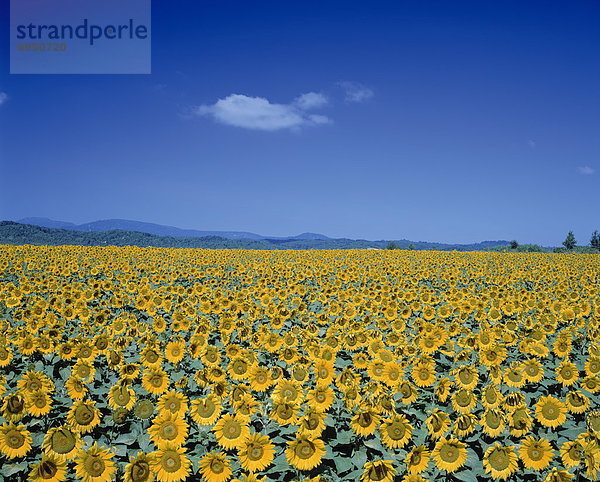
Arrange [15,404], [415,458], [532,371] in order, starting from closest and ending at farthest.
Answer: [415,458]
[15,404]
[532,371]

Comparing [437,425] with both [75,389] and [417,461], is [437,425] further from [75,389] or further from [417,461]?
[75,389]

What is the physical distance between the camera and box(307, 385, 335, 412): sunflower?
396 cm

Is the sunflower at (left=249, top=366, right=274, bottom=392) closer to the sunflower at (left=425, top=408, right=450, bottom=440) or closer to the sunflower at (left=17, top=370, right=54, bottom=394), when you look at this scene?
the sunflower at (left=425, top=408, right=450, bottom=440)

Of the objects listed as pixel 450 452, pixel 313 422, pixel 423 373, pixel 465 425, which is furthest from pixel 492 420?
pixel 313 422

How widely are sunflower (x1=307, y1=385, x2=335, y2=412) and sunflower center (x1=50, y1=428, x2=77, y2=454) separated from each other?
216 centimetres

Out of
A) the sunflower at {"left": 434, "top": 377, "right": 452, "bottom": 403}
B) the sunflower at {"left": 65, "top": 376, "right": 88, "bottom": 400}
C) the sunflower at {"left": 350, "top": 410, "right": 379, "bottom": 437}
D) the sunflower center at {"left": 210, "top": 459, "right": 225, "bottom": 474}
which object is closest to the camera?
the sunflower center at {"left": 210, "top": 459, "right": 225, "bottom": 474}

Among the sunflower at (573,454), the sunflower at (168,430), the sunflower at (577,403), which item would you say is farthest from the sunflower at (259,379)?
the sunflower at (577,403)

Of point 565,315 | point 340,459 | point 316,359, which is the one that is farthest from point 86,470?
point 565,315

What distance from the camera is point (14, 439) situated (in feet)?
11.3

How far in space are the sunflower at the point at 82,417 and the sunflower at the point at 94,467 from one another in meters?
0.80

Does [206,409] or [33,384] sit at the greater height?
[33,384]

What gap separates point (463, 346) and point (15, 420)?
234 inches

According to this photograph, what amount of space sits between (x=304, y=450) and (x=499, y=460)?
1.76 metres

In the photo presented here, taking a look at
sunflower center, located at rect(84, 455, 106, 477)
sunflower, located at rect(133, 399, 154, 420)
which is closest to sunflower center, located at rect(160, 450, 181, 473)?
sunflower center, located at rect(84, 455, 106, 477)
